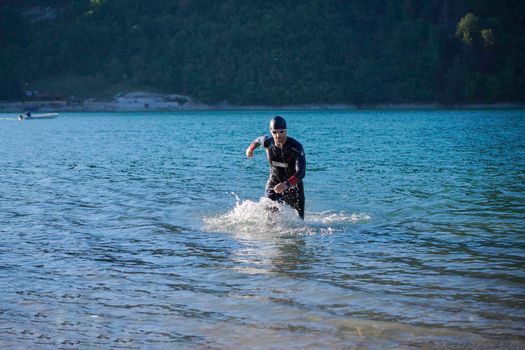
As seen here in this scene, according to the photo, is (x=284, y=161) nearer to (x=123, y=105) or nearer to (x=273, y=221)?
(x=273, y=221)

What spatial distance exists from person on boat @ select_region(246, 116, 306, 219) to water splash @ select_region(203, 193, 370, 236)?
18 cm

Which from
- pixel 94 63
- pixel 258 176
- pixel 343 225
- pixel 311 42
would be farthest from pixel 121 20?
pixel 343 225

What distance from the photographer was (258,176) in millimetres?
27203

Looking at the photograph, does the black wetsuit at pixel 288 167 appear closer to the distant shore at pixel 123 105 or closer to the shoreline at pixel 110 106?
the shoreline at pixel 110 106

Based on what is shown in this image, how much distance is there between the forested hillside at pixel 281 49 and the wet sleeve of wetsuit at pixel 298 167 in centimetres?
13516

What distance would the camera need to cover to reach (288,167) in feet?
42.3

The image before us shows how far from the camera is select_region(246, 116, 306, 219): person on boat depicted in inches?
485

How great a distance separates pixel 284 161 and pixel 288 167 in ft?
0.46

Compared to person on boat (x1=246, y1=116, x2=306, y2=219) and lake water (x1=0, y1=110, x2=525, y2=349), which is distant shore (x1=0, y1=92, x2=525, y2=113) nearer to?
lake water (x1=0, y1=110, x2=525, y2=349)

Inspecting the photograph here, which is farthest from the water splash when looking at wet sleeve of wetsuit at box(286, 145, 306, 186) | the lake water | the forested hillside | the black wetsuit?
the forested hillside

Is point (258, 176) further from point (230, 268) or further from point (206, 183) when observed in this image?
point (230, 268)

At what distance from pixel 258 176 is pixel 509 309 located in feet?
63.7

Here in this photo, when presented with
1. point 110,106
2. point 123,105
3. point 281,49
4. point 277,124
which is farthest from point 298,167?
point 281,49

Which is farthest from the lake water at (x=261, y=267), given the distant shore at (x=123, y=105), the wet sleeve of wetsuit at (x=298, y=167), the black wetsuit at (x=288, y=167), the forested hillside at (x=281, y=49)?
the distant shore at (x=123, y=105)
